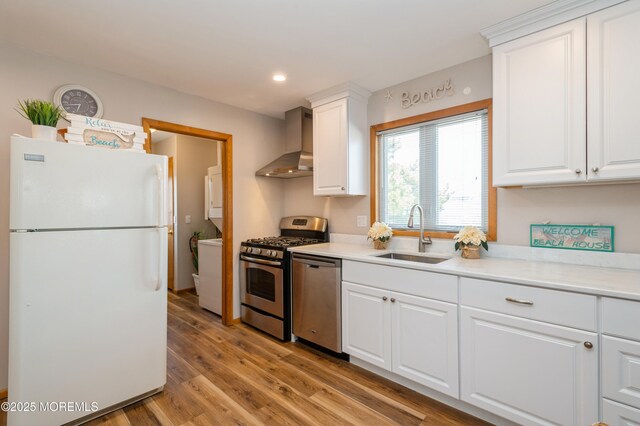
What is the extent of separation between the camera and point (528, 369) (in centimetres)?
159

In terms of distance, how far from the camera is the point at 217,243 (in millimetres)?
3689

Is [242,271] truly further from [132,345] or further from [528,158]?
[528,158]

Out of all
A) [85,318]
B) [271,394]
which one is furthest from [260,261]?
[85,318]

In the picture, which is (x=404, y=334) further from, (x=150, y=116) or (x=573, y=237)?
(x=150, y=116)

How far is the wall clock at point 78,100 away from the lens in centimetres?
228

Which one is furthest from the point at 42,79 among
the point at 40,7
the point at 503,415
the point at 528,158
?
the point at 503,415

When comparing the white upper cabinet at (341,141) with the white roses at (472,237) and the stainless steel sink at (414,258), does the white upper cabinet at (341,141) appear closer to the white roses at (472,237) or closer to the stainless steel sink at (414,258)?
the stainless steel sink at (414,258)

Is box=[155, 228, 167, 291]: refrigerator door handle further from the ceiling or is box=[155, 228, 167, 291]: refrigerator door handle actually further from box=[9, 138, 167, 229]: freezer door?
the ceiling

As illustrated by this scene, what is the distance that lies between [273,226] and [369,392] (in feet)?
7.37

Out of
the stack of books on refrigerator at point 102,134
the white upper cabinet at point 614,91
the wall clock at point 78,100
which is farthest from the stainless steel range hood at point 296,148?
the white upper cabinet at point 614,91

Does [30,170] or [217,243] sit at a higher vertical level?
[30,170]

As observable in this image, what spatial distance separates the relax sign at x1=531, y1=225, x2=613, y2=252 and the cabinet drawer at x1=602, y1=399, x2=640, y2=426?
0.91 meters

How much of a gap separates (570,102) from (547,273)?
39.2 inches

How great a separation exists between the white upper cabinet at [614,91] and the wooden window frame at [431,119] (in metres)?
0.63
